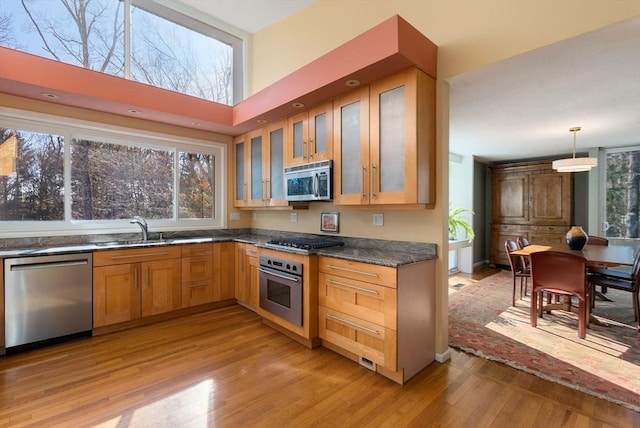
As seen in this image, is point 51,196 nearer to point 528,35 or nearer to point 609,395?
point 528,35

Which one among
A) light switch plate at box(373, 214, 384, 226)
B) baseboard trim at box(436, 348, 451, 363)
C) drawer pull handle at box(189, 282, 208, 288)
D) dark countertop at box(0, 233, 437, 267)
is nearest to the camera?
dark countertop at box(0, 233, 437, 267)

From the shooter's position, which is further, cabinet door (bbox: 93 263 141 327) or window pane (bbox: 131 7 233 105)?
window pane (bbox: 131 7 233 105)

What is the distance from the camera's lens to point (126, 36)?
351 cm

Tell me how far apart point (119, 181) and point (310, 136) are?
2.46 m

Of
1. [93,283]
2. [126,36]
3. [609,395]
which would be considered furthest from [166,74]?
[609,395]

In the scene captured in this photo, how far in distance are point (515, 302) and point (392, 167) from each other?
3.03m

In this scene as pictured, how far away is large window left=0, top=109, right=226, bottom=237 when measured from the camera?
306 centimetres

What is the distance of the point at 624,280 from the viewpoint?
334cm

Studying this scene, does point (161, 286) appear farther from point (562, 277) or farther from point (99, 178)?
point (562, 277)

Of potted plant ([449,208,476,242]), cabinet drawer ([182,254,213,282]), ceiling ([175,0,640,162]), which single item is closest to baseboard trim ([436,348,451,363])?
ceiling ([175,0,640,162])

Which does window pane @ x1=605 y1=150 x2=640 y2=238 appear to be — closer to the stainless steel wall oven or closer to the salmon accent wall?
the salmon accent wall

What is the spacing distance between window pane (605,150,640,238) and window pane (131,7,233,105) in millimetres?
6471

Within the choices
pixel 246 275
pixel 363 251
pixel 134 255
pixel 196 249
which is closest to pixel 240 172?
pixel 196 249

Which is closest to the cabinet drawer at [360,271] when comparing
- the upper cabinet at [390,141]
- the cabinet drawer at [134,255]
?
the upper cabinet at [390,141]
